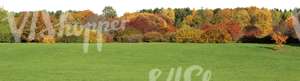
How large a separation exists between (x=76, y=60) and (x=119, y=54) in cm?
379

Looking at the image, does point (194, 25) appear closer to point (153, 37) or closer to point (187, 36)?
point (153, 37)

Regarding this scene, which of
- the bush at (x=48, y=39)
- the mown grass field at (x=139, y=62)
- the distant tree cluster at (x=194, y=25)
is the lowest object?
the mown grass field at (x=139, y=62)

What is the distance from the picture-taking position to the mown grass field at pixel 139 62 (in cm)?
2339

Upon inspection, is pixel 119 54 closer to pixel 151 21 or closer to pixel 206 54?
pixel 206 54

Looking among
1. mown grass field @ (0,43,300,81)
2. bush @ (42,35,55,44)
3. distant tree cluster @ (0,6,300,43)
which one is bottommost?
mown grass field @ (0,43,300,81)

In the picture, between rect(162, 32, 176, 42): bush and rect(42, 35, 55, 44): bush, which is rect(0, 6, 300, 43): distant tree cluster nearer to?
rect(162, 32, 176, 42): bush

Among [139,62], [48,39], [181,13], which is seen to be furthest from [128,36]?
[181,13]

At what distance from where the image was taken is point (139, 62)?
31484mm

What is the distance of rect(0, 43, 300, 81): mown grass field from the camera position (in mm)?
23391

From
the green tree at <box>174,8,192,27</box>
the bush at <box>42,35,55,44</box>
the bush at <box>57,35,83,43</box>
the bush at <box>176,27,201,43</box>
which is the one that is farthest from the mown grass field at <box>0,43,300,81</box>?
the green tree at <box>174,8,192,27</box>

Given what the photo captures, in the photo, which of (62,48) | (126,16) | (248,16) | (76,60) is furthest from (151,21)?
(76,60)

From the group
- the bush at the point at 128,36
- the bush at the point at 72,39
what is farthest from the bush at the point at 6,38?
the bush at the point at 128,36

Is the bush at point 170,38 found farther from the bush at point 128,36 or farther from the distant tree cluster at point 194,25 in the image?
the bush at point 128,36

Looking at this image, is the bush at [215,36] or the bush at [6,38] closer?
the bush at [215,36]
